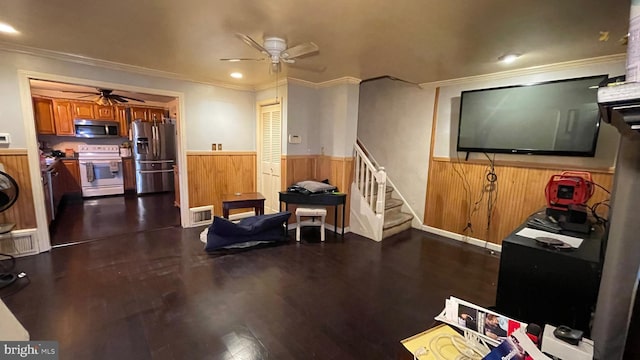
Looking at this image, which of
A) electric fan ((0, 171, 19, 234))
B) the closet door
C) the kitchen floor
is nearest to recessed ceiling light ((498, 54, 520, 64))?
the closet door

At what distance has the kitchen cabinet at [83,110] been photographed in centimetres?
591

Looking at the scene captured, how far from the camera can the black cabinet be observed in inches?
59.0

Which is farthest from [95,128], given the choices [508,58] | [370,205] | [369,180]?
[508,58]

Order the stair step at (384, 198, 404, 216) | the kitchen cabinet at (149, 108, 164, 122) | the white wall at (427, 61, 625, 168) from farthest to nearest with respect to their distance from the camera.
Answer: the kitchen cabinet at (149, 108, 164, 122) → the stair step at (384, 198, 404, 216) → the white wall at (427, 61, 625, 168)

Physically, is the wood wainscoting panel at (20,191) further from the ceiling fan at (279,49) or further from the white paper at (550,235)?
the white paper at (550,235)

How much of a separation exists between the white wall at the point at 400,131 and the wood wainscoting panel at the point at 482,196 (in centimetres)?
28

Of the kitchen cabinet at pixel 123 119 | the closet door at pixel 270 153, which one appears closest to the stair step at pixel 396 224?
the closet door at pixel 270 153

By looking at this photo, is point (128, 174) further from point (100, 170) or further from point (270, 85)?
point (270, 85)

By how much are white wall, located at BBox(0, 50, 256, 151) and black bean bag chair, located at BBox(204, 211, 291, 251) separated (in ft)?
5.36

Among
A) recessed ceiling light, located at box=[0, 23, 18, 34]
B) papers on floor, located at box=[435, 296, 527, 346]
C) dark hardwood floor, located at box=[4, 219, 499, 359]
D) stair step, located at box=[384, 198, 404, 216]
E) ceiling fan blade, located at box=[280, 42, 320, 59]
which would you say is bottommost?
dark hardwood floor, located at box=[4, 219, 499, 359]

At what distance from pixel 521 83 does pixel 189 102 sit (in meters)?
4.57

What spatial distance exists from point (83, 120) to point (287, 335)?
6.85 m

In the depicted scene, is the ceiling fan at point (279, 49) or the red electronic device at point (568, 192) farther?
the ceiling fan at point (279, 49)

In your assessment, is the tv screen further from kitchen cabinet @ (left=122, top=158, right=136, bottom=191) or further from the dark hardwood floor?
kitchen cabinet @ (left=122, top=158, right=136, bottom=191)
